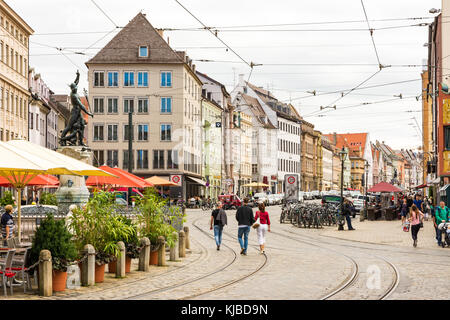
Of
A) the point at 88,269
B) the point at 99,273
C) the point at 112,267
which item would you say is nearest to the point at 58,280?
the point at 88,269

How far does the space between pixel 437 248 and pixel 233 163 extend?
3251 inches

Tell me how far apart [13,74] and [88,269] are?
168 ft

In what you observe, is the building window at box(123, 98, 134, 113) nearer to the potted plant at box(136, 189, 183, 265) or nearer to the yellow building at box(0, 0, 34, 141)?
the yellow building at box(0, 0, 34, 141)

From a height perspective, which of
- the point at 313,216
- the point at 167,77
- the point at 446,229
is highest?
the point at 167,77

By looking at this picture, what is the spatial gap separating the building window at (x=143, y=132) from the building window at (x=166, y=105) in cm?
256

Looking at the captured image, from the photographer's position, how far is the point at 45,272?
13.8 metres

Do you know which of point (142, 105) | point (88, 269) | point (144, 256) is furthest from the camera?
point (142, 105)

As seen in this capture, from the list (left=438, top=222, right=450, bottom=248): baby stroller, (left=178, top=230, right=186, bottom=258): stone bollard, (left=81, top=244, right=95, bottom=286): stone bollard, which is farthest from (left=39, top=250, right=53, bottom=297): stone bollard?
(left=438, top=222, right=450, bottom=248): baby stroller

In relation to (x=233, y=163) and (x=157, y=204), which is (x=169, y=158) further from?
(x=157, y=204)

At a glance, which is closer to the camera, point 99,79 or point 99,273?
point 99,273

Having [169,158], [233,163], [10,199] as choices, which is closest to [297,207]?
[10,199]

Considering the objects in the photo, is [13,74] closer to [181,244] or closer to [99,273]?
[181,244]

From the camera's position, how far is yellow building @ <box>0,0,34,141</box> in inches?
2370

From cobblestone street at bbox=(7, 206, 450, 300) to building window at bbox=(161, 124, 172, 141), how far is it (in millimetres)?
53765
